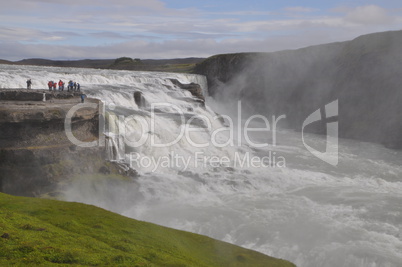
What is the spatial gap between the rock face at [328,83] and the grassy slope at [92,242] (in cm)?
4247

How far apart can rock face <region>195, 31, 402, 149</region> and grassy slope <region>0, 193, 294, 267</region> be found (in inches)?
1672

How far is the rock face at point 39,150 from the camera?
24645 mm

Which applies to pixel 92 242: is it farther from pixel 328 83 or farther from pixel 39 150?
pixel 328 83

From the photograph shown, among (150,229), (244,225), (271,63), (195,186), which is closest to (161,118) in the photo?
(195,186)

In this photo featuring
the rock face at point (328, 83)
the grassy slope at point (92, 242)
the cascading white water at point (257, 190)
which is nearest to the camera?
the grassy slope at point (92, 242)

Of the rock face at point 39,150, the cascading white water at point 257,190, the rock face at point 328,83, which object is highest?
the rock face at point 328,83

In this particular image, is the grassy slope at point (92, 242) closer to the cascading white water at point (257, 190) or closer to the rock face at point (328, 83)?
the cascading white water at point (257, 190)

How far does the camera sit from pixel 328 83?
68500 millimetres

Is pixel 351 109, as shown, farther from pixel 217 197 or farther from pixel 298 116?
pixel 217 197

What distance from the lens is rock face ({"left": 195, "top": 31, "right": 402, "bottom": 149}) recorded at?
189 ft
